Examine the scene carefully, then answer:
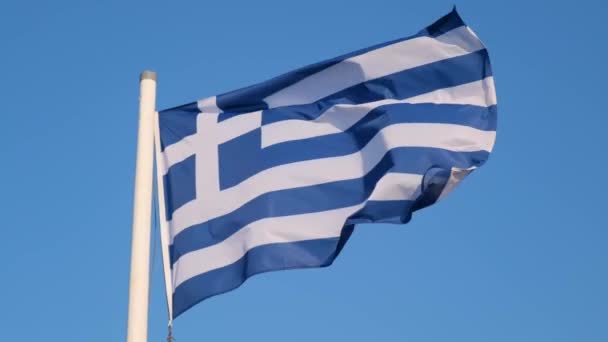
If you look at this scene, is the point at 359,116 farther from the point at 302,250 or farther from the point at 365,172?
the point at 302,250

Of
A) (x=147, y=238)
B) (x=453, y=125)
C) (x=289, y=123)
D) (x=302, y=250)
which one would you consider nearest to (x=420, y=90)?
(x=453, y=125)

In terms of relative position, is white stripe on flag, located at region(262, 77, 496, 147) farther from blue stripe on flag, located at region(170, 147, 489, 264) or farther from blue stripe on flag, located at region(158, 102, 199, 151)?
blue stripe on flag, located at region(158, 102, 199, 151)

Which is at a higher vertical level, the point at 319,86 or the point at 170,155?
the point at 319,86

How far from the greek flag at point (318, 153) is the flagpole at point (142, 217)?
97 centimetres

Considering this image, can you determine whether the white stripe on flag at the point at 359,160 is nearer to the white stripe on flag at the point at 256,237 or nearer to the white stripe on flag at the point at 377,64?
the white stripe on flag at the point at 256,237

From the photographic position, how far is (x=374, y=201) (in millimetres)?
11672

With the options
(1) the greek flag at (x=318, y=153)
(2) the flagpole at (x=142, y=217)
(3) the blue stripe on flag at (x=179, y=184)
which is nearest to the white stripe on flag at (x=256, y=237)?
(1) the greek flag at (x=318, y=153)

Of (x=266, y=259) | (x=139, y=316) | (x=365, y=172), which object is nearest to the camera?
(x=139, y=316)

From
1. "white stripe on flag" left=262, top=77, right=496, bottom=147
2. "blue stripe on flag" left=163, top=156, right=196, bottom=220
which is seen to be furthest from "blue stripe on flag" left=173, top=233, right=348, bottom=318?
"white stripe on flag" left=262, top=77, right=496, bottom=147

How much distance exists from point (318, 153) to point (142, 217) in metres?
2.58

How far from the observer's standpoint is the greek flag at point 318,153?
37.8 ft

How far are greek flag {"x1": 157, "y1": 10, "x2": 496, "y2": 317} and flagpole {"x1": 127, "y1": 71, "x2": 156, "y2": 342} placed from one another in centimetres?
97

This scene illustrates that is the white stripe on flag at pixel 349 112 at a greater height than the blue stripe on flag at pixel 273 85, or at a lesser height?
lesser

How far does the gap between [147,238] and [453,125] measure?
3746 millimetres
